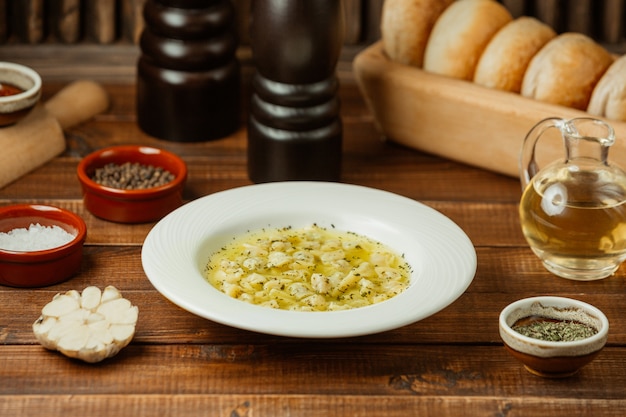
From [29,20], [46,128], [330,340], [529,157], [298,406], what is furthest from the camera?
[29,20]

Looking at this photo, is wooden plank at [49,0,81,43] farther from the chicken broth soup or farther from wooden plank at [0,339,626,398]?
wooden plank at [0,339,626,398]

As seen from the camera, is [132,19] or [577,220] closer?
[577,220]

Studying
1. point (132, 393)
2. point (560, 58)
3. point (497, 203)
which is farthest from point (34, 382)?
point (560, 58)

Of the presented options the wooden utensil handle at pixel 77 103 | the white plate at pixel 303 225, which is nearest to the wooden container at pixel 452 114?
the white plate at pixel 303 225

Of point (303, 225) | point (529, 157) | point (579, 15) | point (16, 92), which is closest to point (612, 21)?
point (579, 15)

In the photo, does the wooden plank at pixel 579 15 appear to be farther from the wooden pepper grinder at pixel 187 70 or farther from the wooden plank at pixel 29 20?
the wooden plank at pixel 29 20

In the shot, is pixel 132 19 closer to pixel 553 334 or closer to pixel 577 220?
pixel 577 220

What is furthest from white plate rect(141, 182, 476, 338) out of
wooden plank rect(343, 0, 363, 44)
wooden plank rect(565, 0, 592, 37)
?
wooden plank rect(565, 0, 592, 37)

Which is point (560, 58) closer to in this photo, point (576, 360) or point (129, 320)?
point (576, 360)
